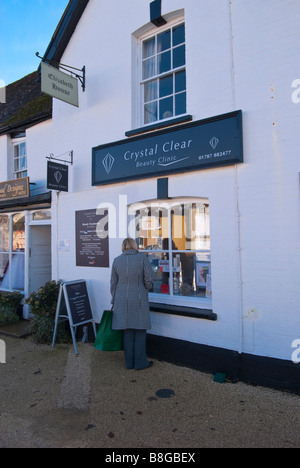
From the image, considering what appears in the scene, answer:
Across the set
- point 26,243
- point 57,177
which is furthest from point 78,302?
point 26,243

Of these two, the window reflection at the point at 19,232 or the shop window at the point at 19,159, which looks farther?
the shop window at the point at 19,159

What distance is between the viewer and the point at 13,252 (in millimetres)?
8758

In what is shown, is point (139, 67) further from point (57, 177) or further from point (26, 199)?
point (26, 199)

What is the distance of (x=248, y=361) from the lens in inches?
175

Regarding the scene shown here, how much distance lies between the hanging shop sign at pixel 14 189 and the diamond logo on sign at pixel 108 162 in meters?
2.64

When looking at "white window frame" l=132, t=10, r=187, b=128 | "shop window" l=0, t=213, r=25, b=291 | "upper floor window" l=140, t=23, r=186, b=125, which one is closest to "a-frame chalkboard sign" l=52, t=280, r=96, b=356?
"shop window" l=0, t=213, r=25, b=291

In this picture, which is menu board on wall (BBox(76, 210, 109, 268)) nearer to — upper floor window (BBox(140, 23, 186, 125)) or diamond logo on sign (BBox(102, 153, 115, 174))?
diamond logo on sign (BBox(102, 153, 115, 174))

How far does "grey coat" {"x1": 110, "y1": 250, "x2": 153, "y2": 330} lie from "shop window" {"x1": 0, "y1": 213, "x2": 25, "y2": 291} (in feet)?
14.5

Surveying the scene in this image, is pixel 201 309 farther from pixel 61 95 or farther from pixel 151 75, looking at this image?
pixel 61 95

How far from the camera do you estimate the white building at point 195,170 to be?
14.2ft

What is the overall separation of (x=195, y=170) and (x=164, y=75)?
208 cm

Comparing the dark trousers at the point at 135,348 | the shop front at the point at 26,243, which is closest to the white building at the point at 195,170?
the dark trousers at the point at 135,348

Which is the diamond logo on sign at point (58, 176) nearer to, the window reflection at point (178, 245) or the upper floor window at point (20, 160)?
the window reflection at point (178, 245)

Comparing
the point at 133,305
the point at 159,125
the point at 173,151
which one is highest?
the point at 159,125
